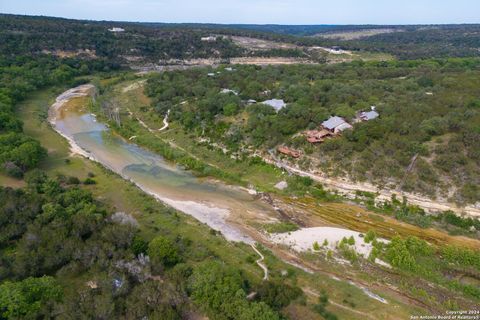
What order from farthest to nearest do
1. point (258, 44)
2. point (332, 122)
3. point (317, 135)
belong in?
point (258, 44), point (332, 122), point (317, 135)

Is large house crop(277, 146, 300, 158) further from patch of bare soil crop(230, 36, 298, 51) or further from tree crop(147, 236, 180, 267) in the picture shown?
patch of bare soil crop(230, 36, 298, 51)

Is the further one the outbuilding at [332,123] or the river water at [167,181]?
the outbuilding at [332,123]

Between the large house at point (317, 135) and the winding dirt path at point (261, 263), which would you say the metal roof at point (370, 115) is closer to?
the large house at point (317, 135)

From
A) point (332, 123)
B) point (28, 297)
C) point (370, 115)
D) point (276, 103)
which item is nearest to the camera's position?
point (28, 297)

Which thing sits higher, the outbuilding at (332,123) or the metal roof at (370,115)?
the metal roof at (370,115)

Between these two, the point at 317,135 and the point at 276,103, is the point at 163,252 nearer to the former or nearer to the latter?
the point at 317,135

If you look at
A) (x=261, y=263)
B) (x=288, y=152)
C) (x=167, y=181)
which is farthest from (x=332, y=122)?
(x=261, y=263)

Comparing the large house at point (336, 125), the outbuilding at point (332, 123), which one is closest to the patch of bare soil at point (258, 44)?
the outbuilding at point (332, 123)

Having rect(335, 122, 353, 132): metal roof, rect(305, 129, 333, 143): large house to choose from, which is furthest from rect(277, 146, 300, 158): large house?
rect(335, 122, 353, 132): metal roof
